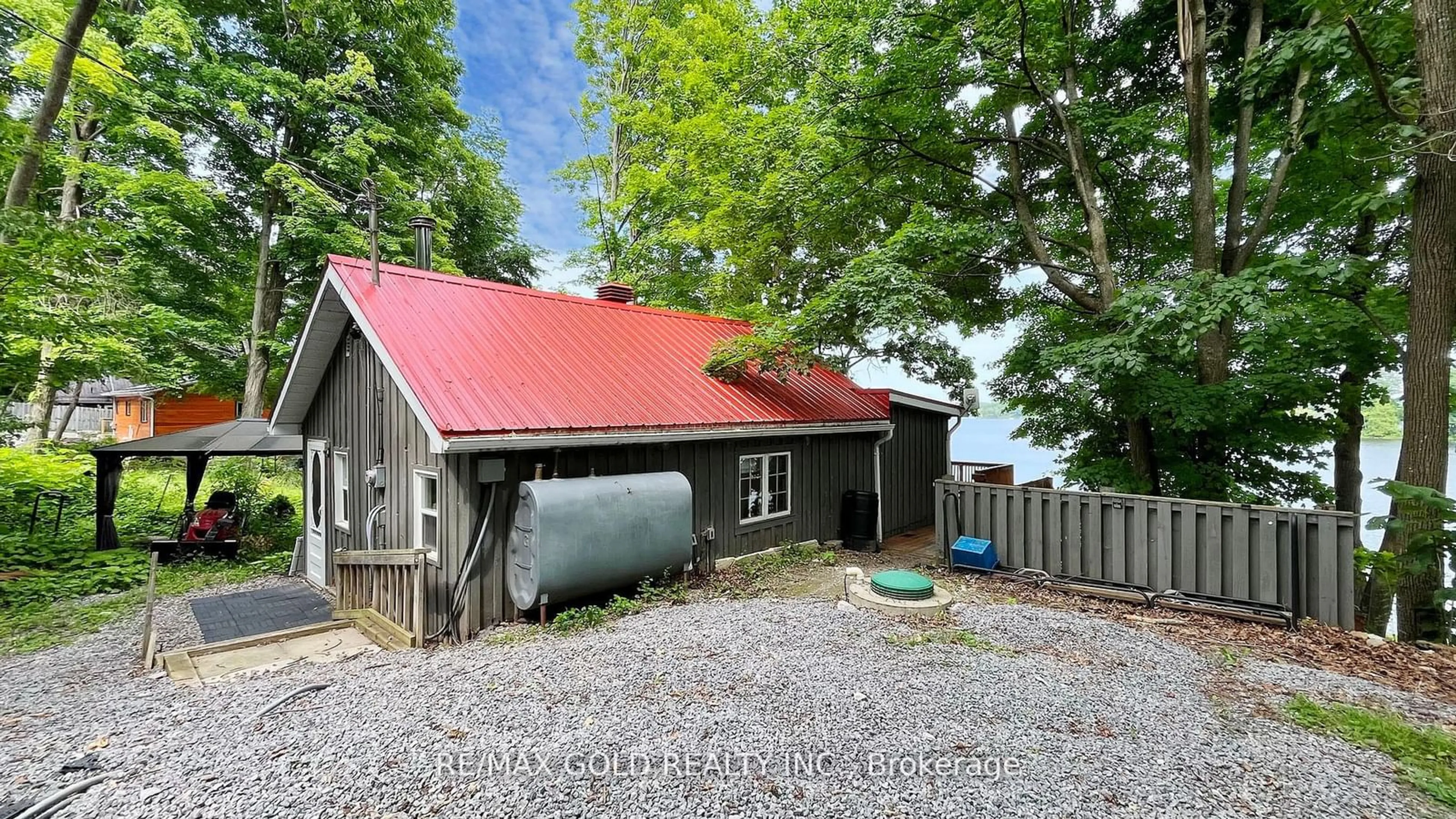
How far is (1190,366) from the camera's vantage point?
9539 mm

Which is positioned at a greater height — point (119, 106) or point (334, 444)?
point (119, 106)

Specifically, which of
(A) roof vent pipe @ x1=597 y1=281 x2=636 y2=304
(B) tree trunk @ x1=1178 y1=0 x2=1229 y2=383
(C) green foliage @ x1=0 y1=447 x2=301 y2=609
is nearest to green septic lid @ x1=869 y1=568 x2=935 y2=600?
(B) tree trunk @ x1=1178 y1=0 x2=1229 y2=383

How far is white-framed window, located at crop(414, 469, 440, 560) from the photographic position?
20.7 feet

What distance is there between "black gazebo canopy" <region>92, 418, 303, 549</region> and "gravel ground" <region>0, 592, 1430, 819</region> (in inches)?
207

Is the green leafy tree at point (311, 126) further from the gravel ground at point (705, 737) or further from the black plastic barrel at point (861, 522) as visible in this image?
the black plastic barrel at point (861, 522)

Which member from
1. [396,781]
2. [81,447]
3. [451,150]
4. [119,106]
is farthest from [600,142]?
[396,781]

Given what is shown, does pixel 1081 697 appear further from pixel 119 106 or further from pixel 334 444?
pixel 119 106

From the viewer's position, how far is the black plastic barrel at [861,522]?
989 centimetres

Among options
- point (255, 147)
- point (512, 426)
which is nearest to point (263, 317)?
point (255, 147)

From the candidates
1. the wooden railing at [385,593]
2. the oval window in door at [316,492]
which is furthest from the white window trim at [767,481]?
the oval window in door at [316,492]

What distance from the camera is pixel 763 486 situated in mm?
8992

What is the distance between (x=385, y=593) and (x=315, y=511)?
13.8 ft

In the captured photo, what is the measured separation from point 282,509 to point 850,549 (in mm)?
13376

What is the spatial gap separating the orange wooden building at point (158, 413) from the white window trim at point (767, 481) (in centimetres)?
2394
